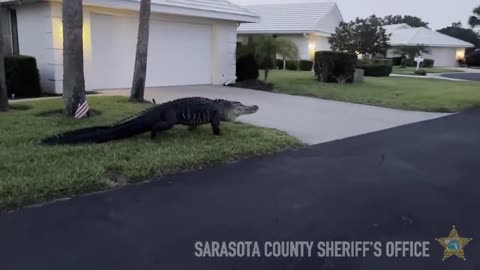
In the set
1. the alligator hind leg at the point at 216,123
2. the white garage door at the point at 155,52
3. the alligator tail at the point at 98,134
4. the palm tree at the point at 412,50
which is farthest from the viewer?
the palm tree at the point at 412,50

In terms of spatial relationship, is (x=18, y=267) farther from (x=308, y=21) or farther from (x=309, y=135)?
(x=308, y=21)

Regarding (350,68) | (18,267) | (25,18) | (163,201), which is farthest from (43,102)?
(350,68)

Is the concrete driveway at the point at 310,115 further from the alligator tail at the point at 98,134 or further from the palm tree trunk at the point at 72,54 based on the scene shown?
the palm tree trunk at the point at 72,54

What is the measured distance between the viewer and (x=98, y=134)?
6211 mm

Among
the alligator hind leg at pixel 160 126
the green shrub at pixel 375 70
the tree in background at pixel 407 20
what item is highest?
the tree in background at pixel 407 20

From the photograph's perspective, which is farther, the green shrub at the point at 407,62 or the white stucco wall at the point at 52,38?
the green shrub at the point at 407,62

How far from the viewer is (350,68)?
17.8 metres

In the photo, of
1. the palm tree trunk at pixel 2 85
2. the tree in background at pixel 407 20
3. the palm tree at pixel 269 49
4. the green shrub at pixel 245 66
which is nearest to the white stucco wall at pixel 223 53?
the green shrub at pixel 245 66

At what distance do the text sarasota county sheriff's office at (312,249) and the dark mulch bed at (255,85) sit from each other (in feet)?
38.8

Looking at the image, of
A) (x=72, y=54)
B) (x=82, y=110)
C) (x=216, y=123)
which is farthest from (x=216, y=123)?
(x=72, y=54)

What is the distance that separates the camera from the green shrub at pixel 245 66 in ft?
54.1

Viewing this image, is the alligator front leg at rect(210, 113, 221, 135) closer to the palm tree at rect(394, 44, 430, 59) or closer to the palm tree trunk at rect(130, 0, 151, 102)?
the palm tree trunk at rect(130, 0, 151, 102)

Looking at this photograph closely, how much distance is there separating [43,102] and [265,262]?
334 inches

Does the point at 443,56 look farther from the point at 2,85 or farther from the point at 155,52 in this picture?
Result: the point at 2,85
